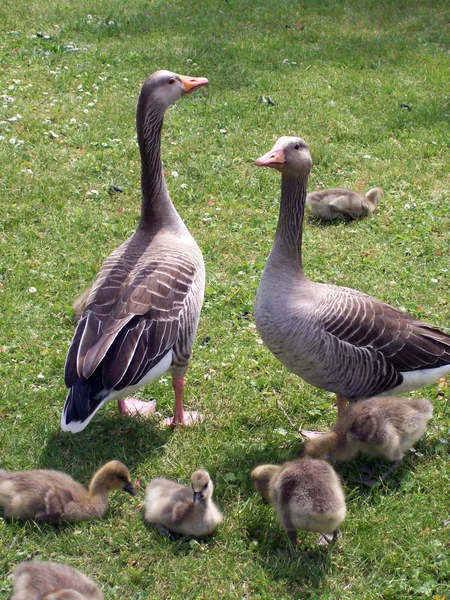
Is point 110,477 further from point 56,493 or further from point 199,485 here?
point 199,485

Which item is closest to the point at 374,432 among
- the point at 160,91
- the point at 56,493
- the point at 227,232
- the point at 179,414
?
the point at 179,414

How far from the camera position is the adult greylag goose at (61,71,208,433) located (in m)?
4.07

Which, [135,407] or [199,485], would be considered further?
[135,407]

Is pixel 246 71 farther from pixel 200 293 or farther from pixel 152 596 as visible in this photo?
pixel 152 596

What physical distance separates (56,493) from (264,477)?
46.8 inches

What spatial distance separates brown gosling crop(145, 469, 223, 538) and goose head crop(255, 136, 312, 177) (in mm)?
1939

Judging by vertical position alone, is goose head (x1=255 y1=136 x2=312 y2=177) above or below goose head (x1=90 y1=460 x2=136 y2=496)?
above

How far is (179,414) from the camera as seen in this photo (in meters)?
4.75

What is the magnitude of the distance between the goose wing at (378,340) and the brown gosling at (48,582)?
2048mm

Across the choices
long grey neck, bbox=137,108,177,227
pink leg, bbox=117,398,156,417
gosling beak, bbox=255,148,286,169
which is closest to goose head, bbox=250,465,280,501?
pink leg, bbox=117,398,156,417

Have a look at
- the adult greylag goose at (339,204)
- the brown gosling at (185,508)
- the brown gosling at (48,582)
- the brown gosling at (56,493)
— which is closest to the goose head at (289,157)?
the brown gosling at (185,508)

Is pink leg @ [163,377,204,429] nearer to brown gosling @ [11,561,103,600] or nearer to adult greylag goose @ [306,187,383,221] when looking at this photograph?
brown gosling @ [11,561,103,600]

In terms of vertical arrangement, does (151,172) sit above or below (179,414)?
above

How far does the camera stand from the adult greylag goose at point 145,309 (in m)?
4.07
